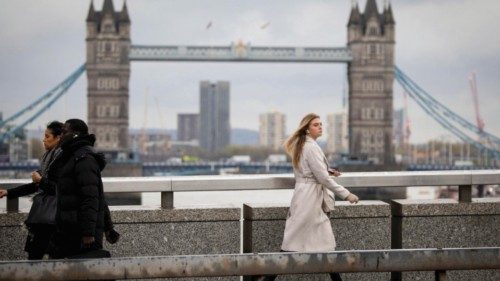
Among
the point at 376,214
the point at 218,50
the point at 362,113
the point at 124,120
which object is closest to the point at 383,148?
the point at 362,113

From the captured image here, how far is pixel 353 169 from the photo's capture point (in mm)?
75812

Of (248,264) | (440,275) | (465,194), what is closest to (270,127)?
(465,194)

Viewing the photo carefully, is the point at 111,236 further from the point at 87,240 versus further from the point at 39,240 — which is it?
the point at 39,240

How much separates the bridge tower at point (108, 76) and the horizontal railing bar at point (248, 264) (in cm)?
7796

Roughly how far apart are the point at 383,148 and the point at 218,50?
19.4 meters

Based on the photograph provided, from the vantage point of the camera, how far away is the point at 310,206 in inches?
159

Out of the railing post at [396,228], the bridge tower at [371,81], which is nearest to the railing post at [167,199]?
the railing post at [396,228]

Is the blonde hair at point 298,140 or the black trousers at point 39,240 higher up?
the blonde hair at point 298,140

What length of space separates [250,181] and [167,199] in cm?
43

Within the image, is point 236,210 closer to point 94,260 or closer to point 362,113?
point 94,260

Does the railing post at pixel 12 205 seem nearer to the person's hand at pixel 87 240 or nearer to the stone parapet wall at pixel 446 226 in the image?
the person's hand at pixel 87 240

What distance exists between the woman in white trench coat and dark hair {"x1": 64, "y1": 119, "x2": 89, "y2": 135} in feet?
3.36

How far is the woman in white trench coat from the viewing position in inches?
158

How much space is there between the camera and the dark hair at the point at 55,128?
4109mm
